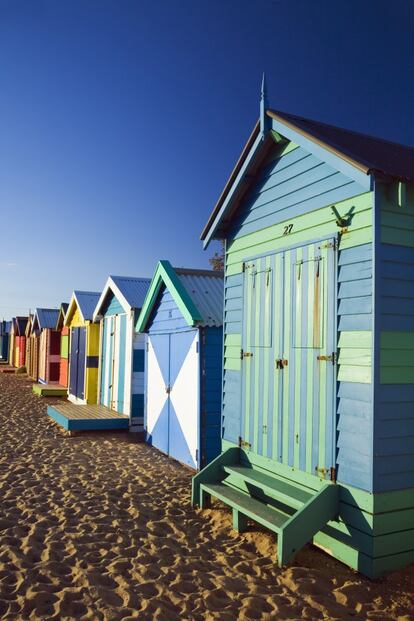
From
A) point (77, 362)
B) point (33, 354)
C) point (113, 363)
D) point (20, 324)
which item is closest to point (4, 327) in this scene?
point (20, 324)

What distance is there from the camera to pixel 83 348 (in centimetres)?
1545

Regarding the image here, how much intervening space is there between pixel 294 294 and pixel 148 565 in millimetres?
2960

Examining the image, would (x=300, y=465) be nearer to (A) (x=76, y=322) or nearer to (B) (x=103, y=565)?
(B) (x=103, y=565)

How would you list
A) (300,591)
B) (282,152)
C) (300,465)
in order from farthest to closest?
(282,152) < (300,465) < (300,591)

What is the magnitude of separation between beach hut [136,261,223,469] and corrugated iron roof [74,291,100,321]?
16.7 feet

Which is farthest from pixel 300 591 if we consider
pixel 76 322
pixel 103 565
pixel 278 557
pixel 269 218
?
pixel 76 322

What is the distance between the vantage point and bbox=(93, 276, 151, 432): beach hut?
37.7ft

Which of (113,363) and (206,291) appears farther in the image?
(113,363)

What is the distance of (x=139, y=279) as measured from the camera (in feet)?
44.1

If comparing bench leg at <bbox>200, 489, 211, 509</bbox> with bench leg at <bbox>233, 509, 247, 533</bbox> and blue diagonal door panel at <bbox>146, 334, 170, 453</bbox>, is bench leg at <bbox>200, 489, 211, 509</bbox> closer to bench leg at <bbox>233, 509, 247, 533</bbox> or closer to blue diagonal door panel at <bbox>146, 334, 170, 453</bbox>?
bench leg at <bbox>233, 509, 247, 533</bbox>

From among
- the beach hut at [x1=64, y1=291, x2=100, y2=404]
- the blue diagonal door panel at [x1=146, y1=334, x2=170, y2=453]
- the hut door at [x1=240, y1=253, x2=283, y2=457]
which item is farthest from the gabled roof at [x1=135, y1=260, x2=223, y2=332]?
the beach hut at [x1=64, y1=291, x2=100, y2=404]

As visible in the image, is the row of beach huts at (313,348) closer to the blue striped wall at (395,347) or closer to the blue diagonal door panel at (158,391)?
the blue striped wall at (395,347)

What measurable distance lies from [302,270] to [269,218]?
102 cm

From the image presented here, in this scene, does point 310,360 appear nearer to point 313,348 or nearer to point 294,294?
point 313,348
